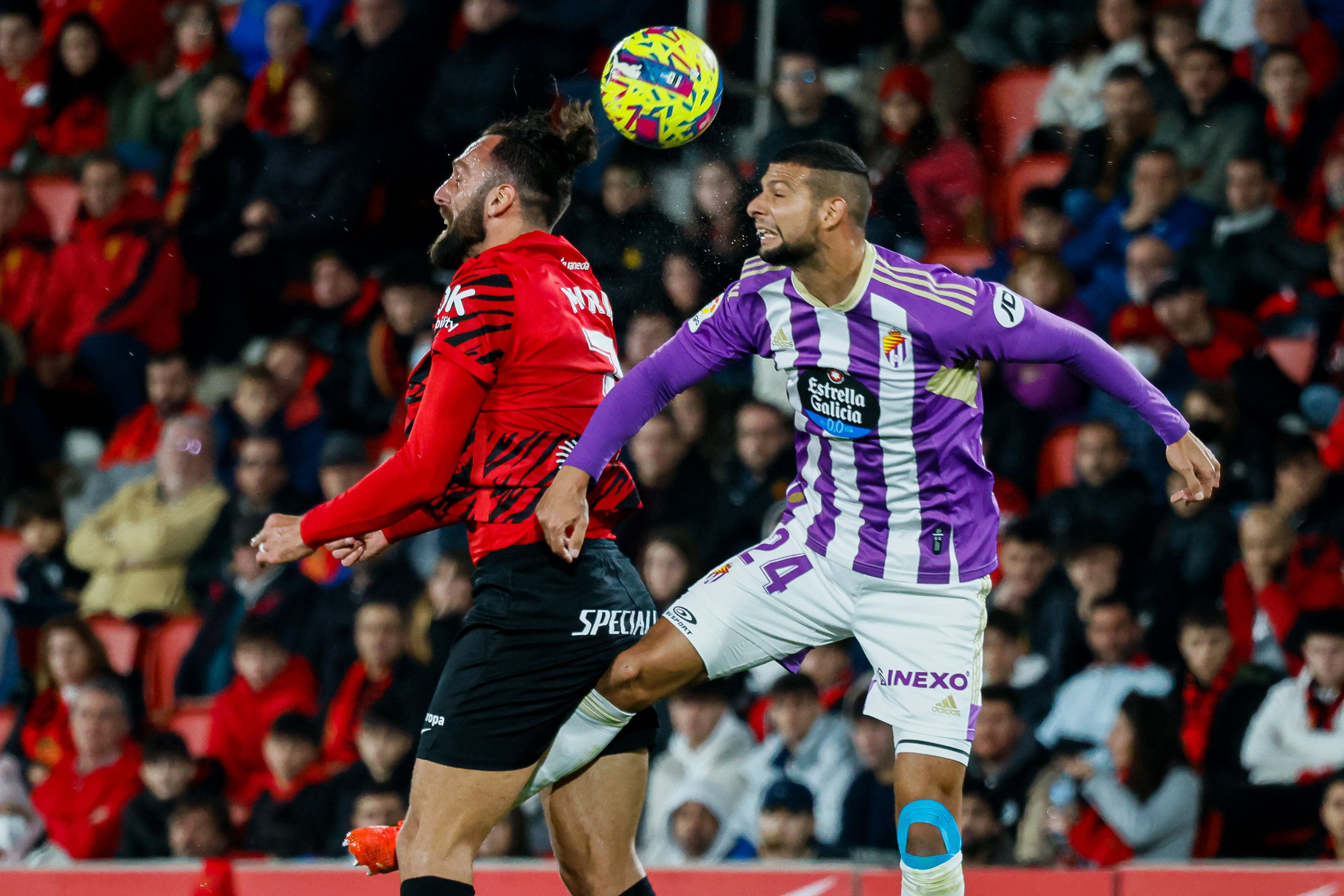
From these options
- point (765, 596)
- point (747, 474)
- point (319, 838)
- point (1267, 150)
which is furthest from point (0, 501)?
point (1267, 150)

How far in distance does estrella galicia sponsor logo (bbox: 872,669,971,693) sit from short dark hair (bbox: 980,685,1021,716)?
239 centimetres

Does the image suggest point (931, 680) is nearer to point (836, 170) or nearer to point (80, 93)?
point (836, 170)

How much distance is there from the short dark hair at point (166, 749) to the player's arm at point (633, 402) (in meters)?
3.84

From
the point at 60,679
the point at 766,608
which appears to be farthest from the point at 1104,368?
the point at 60,679

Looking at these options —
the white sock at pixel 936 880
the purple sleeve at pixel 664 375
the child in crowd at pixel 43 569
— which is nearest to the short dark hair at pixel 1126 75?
the purple sleeve at pixel 664 375

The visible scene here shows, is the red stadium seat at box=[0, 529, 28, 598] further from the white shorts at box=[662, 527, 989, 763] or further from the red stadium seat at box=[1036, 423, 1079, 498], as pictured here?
the white shorts at box=[662, 527, 989, 763]

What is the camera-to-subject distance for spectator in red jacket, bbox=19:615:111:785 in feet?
24.6

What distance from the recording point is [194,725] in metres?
7.55

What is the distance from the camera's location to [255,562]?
7.83 metres

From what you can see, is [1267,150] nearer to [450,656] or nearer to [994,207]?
[994,207]

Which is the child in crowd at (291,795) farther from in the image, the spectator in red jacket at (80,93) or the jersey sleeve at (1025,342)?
the spectator in red jacket at (80,93)

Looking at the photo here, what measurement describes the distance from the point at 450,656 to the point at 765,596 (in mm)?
819

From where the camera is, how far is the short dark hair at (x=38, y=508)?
8.38 meters

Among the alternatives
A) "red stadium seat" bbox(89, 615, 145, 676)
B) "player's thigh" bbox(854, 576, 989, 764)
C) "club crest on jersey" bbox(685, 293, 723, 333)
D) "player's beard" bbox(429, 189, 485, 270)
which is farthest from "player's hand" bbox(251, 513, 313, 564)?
"red stadium seat" bbox(89, 615, 145, 676)
